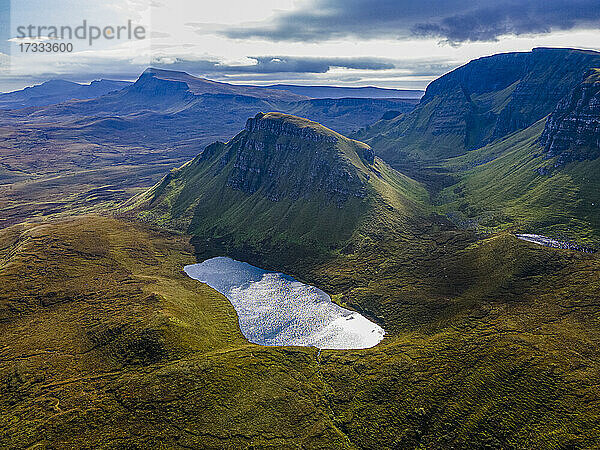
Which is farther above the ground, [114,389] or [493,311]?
[493,311]

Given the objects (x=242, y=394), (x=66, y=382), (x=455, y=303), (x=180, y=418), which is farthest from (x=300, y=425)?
(x=455, y=303)

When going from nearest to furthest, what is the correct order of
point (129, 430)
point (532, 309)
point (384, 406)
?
point (129, 430) < point (384, 406) < point (532, 309)

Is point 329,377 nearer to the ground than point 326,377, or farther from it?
farther from it

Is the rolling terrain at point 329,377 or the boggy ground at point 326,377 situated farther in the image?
the rolling terrain at point 329,377

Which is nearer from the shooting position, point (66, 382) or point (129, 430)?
point (129, 430)

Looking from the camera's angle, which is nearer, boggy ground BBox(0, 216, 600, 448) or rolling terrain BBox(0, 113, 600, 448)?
boggy ground BBox(0, 216, 600, 448)

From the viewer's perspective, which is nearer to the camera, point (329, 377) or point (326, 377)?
point (329, 377)

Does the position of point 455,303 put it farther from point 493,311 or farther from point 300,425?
point 300,425

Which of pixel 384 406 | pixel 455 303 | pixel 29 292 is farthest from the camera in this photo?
pixel 29 292
